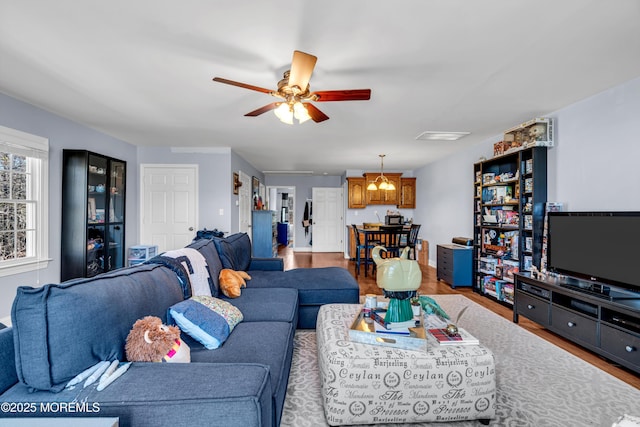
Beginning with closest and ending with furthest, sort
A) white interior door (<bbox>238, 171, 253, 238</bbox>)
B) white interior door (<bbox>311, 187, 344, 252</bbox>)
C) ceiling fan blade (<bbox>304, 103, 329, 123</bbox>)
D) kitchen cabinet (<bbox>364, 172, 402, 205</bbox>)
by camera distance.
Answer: ceiling fan blade (<bbox>304, 103, 329, 123</bbox>) → white interior door (<bbox>238, 171, 253, 238</bbox>) → kitchen cabinet (<bbox>364, 172, 402, 205</bbox>) → white interior door (<bbox>311, 187, 344, 252</bbox>)

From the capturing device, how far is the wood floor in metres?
2.34

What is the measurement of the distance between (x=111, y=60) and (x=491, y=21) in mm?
2709

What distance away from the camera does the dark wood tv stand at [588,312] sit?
2.21 meters

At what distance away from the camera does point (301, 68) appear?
78.2 inches

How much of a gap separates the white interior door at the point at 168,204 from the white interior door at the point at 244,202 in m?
1.01

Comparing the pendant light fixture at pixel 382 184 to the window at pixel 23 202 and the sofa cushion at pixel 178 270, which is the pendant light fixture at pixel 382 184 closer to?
the sofa cushion at pixel 178 270

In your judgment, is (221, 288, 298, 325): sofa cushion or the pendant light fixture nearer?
(221, 288, 298, 325): sofa cushion

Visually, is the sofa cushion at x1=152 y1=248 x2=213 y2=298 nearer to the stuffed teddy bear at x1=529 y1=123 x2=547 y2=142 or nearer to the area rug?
the area rug

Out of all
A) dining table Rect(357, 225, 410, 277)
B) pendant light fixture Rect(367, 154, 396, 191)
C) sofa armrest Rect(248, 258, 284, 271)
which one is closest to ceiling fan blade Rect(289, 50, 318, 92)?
sofa armrest Rect(248, 258, 284, 271)

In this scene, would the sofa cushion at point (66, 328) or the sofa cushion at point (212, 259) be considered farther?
the sofa cushion at point (212, 259)

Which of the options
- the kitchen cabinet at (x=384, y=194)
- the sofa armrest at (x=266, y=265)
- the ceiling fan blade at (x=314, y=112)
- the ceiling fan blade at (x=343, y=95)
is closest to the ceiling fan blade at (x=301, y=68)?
the ceiling fan blade at (x=343, y=95)

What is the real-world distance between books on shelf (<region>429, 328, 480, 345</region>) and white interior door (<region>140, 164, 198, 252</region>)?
4.70m

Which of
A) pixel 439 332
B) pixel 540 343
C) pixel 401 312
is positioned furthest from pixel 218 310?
pixel 540 343

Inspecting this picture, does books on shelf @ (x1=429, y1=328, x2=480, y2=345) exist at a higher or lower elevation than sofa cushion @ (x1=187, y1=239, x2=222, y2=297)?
lower
